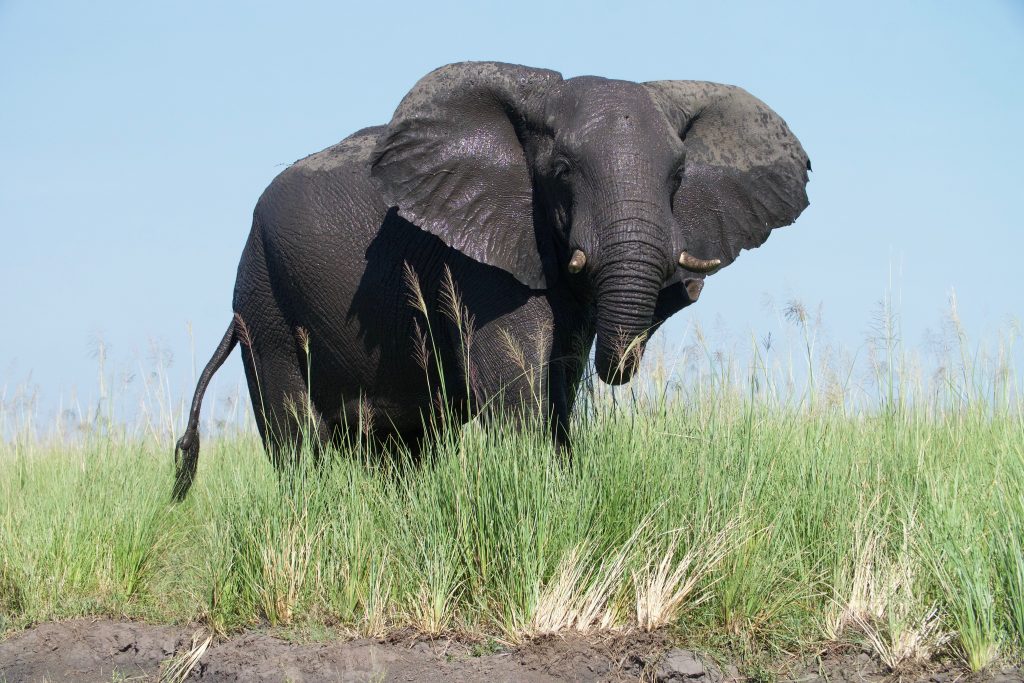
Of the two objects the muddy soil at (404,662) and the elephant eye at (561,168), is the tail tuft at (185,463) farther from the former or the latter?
the elephant eye at (561,168)

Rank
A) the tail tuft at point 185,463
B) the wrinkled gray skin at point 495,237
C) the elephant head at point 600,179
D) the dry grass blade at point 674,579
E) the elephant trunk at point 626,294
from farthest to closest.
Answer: the tail tuft at point 185,463
the wrinkled gray skin at point 495,237
the elephant head at point 600,179
the elephant trunk at point 626,294
the dry grass blade at point 674,579

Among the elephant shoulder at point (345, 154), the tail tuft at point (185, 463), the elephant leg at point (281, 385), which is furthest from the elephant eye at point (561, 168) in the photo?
the tail tuft at point (185, 463)

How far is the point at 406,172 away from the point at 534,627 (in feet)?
9.45

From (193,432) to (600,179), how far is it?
3.71 metres

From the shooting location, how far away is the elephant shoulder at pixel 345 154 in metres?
8.09

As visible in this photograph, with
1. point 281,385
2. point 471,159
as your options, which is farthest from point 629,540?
point 281,385

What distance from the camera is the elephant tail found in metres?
8.45

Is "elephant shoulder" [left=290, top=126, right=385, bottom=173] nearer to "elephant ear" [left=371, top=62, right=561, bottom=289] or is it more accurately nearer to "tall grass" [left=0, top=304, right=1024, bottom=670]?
"elephant ear" [left=371, top=62, right=561, bottom=289]

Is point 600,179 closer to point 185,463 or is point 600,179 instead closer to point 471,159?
point 471,159

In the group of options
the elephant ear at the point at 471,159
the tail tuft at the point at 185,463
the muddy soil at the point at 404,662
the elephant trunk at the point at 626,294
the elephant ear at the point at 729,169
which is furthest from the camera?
the tail tuft at the point at 185,463

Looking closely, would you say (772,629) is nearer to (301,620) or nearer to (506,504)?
(506,504)

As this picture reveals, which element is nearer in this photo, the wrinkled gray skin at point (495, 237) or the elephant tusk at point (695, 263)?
Answer: the wrinkled gray skin at point (495, 237)

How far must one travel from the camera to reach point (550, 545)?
5.61 metres

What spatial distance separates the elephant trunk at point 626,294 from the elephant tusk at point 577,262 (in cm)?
10
